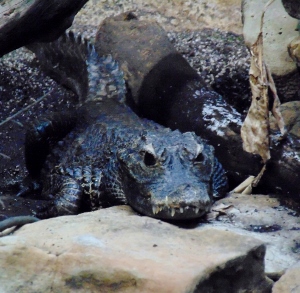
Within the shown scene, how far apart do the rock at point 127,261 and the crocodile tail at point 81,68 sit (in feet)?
8.51

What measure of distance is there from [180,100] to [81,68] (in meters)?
1.14

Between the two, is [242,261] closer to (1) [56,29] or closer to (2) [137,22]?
(1) [56,29]

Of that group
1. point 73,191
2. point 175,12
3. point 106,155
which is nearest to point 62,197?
point 73,191

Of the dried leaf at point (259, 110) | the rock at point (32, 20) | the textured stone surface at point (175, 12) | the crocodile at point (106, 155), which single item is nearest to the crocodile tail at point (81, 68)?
the crocodile at point (106, 155)

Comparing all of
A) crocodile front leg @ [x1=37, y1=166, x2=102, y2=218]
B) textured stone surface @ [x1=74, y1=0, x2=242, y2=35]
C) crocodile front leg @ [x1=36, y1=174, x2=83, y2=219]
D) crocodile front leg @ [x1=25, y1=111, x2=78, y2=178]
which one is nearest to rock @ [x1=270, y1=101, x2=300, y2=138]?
crocodile front leg @ [x1=37, y1=166, x2=102, y2=218]

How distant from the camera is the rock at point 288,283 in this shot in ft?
8.35

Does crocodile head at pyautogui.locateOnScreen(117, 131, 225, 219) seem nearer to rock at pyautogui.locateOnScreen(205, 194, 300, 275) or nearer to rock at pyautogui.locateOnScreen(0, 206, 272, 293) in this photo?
rock at pyautogui.locateOnScreen(205, 194, 300, 275)

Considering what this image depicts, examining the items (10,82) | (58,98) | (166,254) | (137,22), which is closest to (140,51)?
(137,22)

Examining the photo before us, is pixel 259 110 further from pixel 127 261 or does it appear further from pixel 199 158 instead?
pixel 127 261

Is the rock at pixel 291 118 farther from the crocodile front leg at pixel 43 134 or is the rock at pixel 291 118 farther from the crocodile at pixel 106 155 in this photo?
the crocodile front leg at pixel 43 134

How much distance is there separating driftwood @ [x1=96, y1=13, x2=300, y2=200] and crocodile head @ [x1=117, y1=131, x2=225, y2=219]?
1.46 feet

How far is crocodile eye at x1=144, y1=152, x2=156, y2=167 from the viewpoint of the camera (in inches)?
140

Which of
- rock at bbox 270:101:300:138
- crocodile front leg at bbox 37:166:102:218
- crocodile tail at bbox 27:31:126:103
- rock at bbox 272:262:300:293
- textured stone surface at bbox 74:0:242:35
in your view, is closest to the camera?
rock at bbox 272:262:300:293

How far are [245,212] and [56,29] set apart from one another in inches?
64.4
